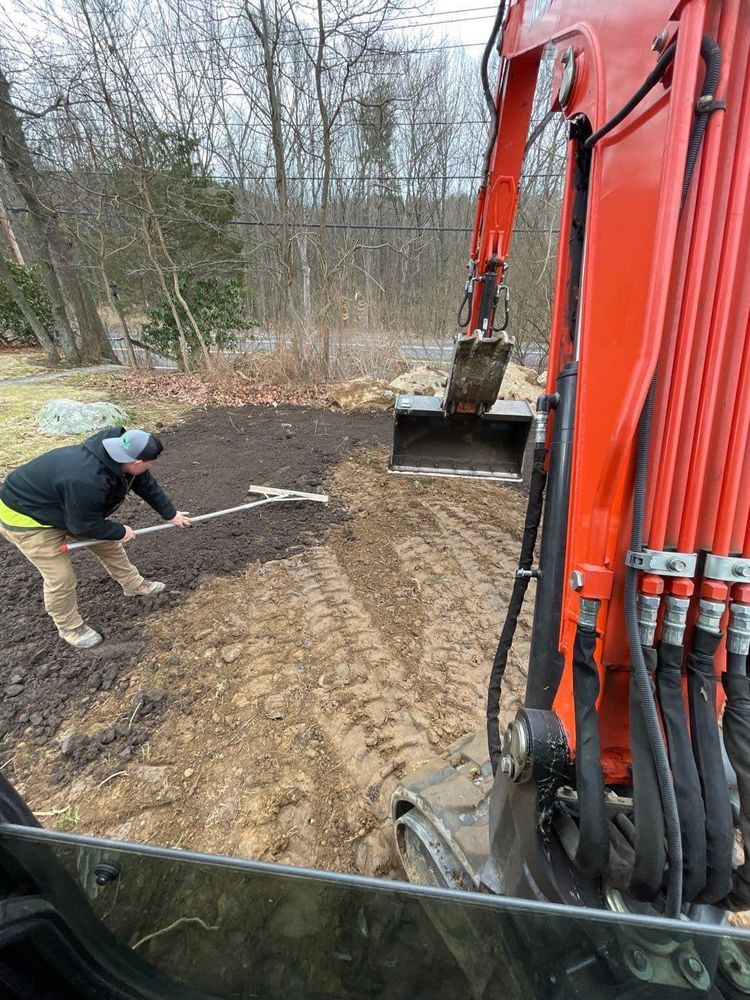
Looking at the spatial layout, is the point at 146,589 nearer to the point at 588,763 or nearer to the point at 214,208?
the point at 588,763

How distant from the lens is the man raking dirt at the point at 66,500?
3.19m

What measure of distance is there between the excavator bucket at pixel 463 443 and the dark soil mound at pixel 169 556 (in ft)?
4.62

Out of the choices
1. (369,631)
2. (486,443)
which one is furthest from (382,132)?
(369,631)

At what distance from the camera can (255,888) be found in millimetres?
1036

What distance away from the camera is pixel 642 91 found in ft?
3.53

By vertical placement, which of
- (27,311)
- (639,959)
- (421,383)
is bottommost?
(639,959)

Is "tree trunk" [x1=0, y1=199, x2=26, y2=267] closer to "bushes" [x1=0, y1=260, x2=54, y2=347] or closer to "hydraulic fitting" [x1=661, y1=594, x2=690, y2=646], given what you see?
"bushes" [x1=0, y1=260, x2=54, y2=347]

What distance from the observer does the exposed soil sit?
2445 millimetres

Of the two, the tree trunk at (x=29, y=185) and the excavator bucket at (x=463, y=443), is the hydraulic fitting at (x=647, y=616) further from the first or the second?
the tree trunk at (x=29, y=185)

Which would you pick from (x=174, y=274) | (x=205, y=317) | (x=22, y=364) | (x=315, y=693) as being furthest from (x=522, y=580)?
(x=22, y=364)

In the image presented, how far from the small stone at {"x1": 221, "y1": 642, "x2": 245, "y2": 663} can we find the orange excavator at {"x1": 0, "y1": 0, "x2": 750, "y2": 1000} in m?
2.20

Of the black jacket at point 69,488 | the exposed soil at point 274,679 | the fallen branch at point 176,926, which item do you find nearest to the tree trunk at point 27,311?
the exposed soil at point 274,679

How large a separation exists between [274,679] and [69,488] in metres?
1.76

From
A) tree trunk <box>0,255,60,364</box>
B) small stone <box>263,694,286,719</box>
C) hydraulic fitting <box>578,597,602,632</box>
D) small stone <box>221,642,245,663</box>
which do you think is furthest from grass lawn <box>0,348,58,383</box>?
hydraulic fitting <box>578,597,602,632</box>
